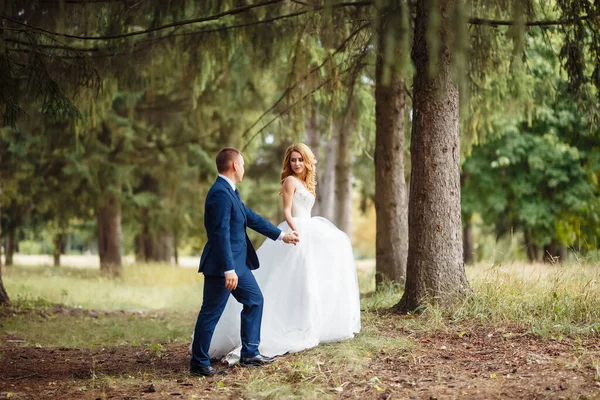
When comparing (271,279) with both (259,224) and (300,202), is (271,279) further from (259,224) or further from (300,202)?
(300,202)

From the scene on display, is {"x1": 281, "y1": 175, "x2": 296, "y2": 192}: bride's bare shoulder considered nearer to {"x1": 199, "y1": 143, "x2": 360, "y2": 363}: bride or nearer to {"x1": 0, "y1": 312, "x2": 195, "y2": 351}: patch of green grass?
{"x1": 199, "y1": 143, "x2": 360, "y2": 363}: bride

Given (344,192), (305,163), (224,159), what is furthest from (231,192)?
(344,192)

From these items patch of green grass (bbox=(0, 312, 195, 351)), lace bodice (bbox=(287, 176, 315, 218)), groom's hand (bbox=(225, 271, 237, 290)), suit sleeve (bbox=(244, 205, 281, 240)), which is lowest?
patch of green grass (bbox=(0, 312, 195, 351))

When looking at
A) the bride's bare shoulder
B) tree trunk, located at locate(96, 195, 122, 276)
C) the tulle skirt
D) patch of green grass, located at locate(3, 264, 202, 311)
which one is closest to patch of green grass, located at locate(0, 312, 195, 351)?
patch of green grass, located at locate(3, 264, 202, 311)

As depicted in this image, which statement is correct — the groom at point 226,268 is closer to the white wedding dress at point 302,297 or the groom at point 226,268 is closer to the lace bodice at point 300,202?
the white wedding dress at point 302,297

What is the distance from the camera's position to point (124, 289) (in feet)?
48.4

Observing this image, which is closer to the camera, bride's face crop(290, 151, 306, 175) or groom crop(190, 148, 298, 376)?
groom crop(190, 148, 298, 376)

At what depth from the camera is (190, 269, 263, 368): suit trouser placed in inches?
214

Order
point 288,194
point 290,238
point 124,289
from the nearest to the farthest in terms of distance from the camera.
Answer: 1. point 290,238
2. point 288,194
3. point 124,289

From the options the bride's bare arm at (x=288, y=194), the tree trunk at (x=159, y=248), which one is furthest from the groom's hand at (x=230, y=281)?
the tree trunk at (x=159, y=248)

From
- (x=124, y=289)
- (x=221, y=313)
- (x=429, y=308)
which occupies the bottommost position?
(x=124, y=289)

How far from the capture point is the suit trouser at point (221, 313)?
543 cm

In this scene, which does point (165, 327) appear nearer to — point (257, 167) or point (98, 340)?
point (98, 340)

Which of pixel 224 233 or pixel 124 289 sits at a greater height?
pixel 224 233
